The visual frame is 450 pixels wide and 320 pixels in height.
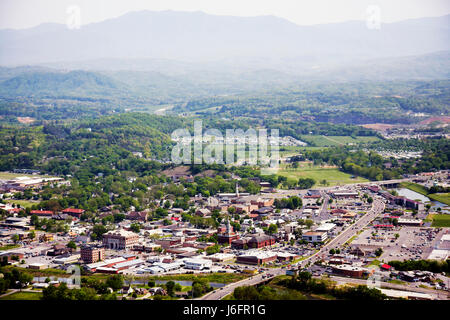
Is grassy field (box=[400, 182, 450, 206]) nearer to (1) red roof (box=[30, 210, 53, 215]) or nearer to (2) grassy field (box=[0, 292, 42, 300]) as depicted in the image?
(1) red roof (box=[30, 210, 53, 215])

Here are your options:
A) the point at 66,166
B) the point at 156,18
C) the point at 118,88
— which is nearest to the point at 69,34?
the point at 118,88

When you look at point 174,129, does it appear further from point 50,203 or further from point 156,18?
point 156,18

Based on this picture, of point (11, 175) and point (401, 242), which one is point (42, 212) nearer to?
point (11, 175)

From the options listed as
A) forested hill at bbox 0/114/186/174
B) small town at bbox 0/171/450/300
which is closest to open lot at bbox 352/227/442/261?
small town at bbox 0/171/450/300

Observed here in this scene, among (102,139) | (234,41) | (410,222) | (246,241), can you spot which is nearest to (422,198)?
(410,222)

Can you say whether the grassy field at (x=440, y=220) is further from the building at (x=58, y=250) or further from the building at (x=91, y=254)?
the building at (x=58, y=250)
